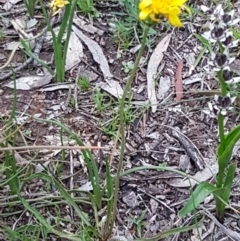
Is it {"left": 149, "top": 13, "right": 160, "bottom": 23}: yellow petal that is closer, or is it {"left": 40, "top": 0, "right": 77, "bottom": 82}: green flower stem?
{"left": 149, "top": 13, "right": 160, "bottom": 23}: yellow petal

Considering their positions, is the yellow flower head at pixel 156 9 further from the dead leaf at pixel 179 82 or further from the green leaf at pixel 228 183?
the dead leaf at pixel 179 82

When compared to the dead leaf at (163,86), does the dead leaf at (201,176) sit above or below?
below

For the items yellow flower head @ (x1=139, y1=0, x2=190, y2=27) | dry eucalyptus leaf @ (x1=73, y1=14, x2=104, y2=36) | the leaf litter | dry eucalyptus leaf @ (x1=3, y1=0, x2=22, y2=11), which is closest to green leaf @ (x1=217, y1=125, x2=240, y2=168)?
the leaf litter

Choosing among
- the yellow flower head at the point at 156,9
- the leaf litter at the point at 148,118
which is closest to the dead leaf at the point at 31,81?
the leaf litter at the point at 148,118

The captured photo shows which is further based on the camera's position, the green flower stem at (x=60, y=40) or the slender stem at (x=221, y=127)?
the green flower stem at (x=60, y=40)

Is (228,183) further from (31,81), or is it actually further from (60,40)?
(31,81)

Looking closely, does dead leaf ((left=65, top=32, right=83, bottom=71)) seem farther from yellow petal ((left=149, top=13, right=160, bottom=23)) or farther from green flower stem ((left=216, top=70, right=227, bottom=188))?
yellow petal ((left=149, top=13, right=160, bottom=23))
